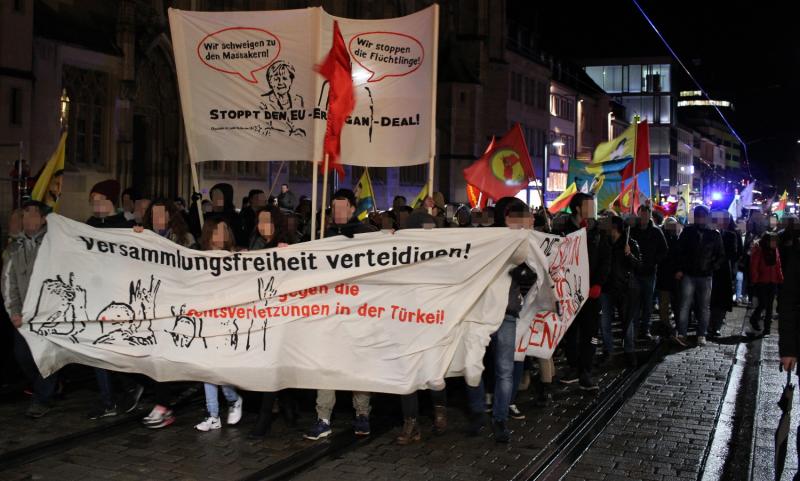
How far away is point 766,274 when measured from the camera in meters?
16.6

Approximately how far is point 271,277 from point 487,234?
6.37ft

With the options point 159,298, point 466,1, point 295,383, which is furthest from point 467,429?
point 466,1

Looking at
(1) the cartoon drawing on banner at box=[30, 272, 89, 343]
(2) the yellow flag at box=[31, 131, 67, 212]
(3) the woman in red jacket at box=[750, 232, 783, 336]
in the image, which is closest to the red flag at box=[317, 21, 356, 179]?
(1) the cartoon drawing on banner at box=[30, 272, 89, 343]

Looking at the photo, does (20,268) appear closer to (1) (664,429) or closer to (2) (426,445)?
(2) (426,445)

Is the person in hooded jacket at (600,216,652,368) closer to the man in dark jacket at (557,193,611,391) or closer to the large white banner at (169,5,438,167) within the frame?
the man in dark jacket at (557,193,611,391)

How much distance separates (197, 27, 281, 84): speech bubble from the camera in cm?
987

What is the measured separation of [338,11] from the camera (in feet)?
127

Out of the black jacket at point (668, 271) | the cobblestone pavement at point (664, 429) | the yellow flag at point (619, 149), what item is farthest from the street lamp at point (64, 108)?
the cobblestone pavement at point (664, 429)

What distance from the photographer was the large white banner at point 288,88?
389 inches

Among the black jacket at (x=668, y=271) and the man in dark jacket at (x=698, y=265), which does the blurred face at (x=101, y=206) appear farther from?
the black jacket at (x=668, y=271)

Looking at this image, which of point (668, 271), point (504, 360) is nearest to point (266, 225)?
point (504, 360)

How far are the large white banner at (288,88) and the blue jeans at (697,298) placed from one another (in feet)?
21.2

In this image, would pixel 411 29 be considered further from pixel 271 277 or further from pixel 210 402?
pixel 210 402

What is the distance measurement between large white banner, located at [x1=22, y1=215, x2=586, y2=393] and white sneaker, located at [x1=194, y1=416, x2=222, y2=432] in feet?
1.33
